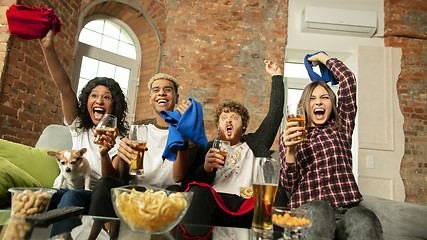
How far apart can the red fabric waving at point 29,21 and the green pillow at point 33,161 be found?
2.30 feet

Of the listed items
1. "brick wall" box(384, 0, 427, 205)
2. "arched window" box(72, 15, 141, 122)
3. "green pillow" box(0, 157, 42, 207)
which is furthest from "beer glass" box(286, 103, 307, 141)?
"brick wall" box(384, 0, 427, 205)

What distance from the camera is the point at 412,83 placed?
4.16m

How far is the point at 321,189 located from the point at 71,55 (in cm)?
325

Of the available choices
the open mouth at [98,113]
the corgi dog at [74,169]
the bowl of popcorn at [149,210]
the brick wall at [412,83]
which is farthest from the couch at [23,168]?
the brick wall at [412,83]

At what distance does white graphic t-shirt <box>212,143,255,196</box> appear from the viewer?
1.87m

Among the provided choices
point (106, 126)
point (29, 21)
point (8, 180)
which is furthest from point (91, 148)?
point (29, 21)

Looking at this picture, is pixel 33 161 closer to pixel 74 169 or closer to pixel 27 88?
pixel 74 169

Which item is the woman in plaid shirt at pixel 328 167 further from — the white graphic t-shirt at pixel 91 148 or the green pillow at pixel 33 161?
the green pillow at pixel 33 161

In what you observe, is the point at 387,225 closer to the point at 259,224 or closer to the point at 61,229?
the point at 259,224

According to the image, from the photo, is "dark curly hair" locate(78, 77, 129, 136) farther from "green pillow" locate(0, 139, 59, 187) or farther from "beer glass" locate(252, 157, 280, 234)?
"beer glass" locate(252, 157, 280, 234)

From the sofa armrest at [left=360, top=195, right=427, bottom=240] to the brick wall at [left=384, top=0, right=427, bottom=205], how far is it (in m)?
3.00

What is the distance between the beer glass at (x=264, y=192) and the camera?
1048 millimetres

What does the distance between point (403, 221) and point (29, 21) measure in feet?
7.71

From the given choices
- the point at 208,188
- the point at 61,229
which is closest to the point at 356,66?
the point at 208,188
